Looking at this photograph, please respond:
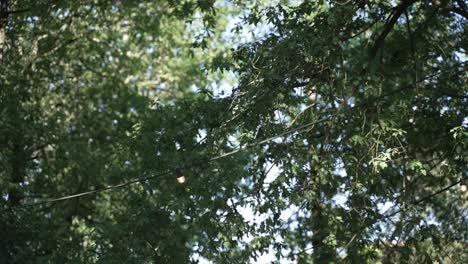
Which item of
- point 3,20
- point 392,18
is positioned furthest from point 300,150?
point 3,20

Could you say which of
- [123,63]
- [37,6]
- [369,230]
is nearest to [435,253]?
[369,230]

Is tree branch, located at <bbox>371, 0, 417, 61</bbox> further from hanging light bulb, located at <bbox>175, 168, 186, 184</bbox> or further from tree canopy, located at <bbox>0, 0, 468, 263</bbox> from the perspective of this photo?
hanging light bulb, located at <bbox>175, 168, 186, 184</bbox>

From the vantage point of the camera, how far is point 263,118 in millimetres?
8195

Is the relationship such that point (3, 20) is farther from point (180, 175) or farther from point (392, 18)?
point (392, 18)

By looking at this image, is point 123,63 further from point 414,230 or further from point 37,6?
point 414,230

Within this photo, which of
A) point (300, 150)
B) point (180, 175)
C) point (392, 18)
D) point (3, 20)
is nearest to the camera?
point (180, 175)

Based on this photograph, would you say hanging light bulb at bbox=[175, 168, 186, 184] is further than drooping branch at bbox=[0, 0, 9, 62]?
No

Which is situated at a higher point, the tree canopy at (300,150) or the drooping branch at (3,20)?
the drooping branch at (3,20)

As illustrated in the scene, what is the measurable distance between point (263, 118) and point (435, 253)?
4.04 meters

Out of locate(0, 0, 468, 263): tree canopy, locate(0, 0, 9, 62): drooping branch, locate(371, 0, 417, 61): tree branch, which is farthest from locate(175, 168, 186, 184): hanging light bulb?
locate(0, 0, 9, 62): drooping branch

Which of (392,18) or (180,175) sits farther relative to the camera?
(392,18)

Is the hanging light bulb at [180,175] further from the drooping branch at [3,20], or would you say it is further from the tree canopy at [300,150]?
the drooping branch at [3,20]

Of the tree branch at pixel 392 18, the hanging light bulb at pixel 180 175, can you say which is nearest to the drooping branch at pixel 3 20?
the hanging light bulb at pixel 180 175

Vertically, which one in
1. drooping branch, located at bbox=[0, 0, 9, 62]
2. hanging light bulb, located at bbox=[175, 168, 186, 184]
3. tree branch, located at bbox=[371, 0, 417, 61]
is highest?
drooping branch, located at bbox=[0, 0, 9, 62]
